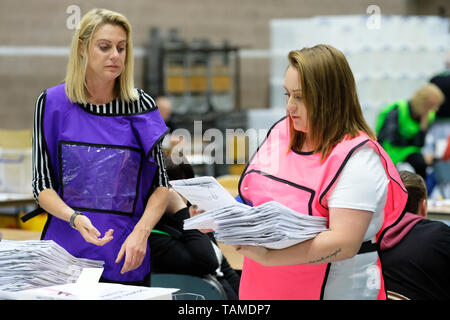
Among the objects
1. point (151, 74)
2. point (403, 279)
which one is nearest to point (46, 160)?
point (403, 279)

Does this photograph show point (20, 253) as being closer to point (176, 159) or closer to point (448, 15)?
point (176, 159)

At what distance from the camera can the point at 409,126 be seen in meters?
6.36

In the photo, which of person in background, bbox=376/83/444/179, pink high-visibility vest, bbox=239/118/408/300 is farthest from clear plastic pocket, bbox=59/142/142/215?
person in background, bbox=376/83/444/179

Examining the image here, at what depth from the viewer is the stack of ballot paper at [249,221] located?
135 centimetres

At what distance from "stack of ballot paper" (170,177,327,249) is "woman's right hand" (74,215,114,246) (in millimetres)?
360

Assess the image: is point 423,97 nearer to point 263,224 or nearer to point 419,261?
point 419,261

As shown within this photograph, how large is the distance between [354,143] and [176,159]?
50.1 inches

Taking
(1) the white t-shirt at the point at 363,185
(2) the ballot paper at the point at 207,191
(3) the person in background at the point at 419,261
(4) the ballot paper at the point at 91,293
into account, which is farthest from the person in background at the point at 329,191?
(3) the person in background at the point at 419,261

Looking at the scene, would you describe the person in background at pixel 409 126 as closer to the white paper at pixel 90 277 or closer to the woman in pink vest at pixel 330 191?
the woman in pink vest at pixel 330 191

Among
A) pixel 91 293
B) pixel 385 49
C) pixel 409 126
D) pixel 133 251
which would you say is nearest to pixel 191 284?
pixel 133 251

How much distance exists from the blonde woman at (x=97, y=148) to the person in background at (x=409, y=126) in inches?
188

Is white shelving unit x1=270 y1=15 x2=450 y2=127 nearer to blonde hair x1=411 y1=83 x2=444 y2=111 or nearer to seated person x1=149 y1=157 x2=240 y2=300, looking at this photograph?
blonde hair x1=411 y1=83 x2=444 y2=111

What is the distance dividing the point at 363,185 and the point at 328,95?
0.22 metres

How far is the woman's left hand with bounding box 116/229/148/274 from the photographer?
70.4 inches
